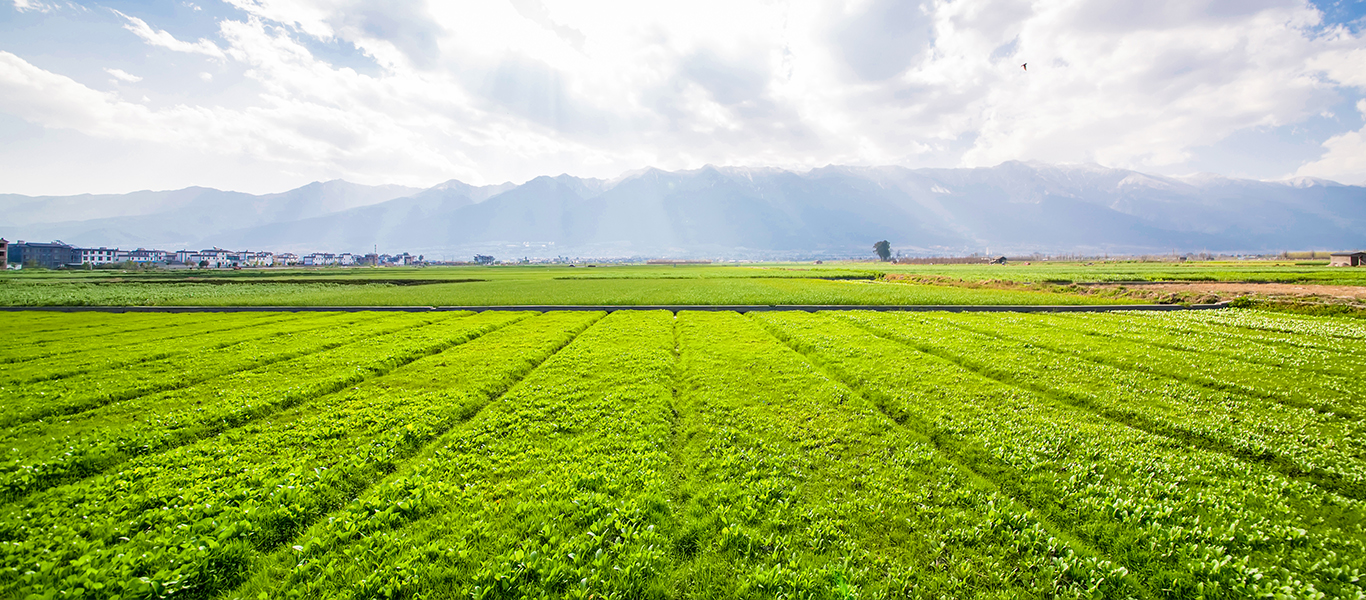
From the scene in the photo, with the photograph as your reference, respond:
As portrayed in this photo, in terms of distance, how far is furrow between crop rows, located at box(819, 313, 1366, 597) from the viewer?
696 cm

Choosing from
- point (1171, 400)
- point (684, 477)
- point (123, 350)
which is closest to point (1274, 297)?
point (1171, 400)

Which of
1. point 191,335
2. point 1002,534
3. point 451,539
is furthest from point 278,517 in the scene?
point 191,335

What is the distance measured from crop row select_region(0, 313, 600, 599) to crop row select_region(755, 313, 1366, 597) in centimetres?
1385

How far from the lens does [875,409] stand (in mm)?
14562

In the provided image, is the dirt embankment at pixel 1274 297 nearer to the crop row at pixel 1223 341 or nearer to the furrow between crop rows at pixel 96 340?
the crop row at pixel 1223 341

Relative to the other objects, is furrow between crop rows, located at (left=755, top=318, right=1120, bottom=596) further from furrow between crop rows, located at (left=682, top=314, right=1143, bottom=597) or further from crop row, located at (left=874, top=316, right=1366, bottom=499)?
crop row, located at (left=874, top=316, right=1366, bottom=499)

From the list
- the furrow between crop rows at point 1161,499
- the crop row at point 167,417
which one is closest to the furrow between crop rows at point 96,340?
the crop row at point 167,417

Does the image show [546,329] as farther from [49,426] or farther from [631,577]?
[631,577]

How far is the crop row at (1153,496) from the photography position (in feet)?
22.8

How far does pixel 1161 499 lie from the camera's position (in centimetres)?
911

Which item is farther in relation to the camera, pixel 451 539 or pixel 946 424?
pixel 946 424

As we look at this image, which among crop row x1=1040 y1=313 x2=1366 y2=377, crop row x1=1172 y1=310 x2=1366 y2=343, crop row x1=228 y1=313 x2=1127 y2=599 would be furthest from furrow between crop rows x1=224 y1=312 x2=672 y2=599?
crop row x1=1172 y1=310 x2=1366 y2=343

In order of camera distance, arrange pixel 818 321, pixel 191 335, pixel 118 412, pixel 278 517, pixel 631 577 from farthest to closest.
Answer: pixel 818 321, pixel 191 335, pixel 118 412, pixel 278 517, pixel 631 577

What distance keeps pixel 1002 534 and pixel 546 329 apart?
2776cm
